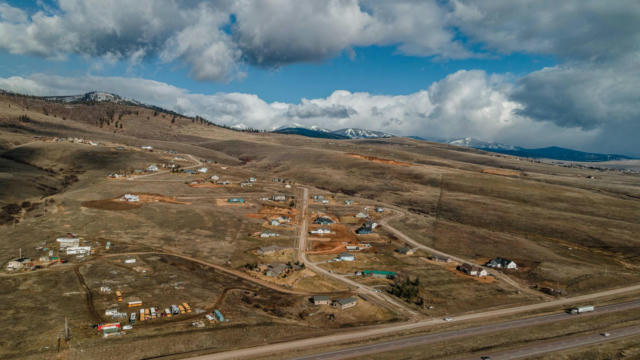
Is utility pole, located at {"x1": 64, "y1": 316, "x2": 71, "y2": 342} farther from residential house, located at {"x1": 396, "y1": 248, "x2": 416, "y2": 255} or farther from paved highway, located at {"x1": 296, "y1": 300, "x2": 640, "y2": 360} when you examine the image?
residential house, located at {"x1": 396, "y1": 248, "x2": 416, "y2": 255}

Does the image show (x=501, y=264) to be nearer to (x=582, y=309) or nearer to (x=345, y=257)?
(x=582, y=309)

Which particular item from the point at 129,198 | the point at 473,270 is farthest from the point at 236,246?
the point at 473,270

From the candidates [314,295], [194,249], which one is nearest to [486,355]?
[314,295]

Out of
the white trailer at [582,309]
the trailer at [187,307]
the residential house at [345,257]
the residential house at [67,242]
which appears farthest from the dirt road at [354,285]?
the residential house at [67,242]

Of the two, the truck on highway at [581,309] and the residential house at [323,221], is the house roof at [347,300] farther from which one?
the residential house at [323,221]

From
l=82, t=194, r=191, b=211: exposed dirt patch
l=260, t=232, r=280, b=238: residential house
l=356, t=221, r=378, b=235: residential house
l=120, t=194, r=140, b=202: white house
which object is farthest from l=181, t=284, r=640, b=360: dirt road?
l=120, t=194, r=140, b=202: white house

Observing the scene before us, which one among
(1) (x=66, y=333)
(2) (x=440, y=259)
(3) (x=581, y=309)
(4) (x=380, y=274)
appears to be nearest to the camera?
(1) (x=66, y=333)

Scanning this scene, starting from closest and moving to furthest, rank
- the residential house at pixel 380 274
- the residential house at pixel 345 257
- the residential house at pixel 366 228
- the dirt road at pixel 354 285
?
the dirt road at pixel 354 285 → the residential house at pixel 380 274 → the residential house at pixel 345 257 → the residential house at pixel 366 228
